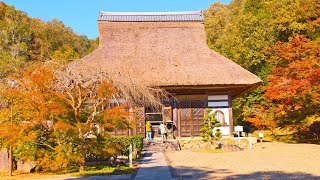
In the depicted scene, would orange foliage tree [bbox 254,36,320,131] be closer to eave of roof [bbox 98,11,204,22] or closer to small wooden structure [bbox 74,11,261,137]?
small wooden structure [bbox 74,11,261,137]

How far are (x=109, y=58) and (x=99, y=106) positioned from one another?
10.0 metres

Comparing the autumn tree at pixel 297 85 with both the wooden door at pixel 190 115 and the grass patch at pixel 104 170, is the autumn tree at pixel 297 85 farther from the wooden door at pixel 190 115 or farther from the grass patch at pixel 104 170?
the grass patch at pixel 104 170

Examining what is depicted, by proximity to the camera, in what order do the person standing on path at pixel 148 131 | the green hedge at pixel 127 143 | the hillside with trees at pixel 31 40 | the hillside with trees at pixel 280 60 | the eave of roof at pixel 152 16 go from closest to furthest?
the green hedge at pixel 127 143
the person standing on path at pixel 148 131
the hillside with trees at pixel 280 60
the eave of roof at pixel 152 16
the hillside with trees at pixel 31 40

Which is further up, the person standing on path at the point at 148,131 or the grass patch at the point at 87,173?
the person standing on path at the point at 148,131

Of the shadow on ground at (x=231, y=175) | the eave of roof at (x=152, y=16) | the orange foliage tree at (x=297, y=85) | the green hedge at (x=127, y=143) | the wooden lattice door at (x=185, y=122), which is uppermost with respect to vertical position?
the eave of roof at (x=152, y=16)

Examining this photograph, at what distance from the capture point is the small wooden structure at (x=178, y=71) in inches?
726

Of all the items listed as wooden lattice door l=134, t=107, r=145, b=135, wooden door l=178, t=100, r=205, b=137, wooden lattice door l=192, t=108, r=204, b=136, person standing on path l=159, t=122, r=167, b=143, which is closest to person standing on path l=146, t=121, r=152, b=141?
wooden lattice door l=134, t=107, r=145, b=135

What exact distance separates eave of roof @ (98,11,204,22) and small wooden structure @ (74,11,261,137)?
54.5 inches

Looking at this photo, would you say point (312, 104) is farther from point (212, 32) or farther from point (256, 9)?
point (212, 32)

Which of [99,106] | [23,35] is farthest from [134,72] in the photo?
[23,35]

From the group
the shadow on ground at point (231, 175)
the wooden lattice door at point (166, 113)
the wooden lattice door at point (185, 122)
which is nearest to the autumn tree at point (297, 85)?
the wooden lattice door at point (185, 122)

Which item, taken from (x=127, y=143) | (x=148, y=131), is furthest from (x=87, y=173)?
(x=148, y=131)

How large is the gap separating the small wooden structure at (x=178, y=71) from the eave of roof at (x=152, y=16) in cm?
138

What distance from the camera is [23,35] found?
36250 millimetres
